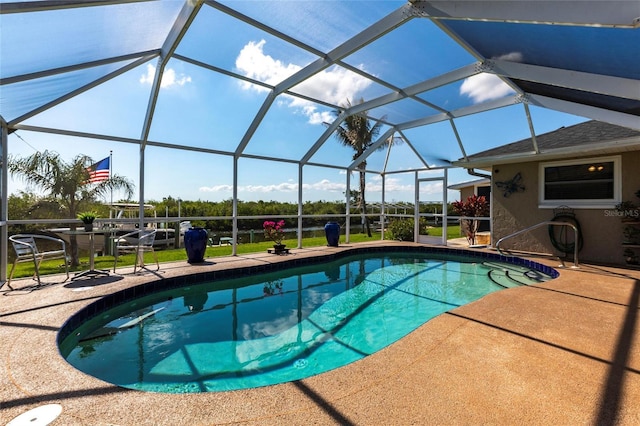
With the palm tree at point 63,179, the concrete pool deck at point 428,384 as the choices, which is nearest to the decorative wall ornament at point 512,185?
the concrete pool deck at point 428,384

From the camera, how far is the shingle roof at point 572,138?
22.1 feet

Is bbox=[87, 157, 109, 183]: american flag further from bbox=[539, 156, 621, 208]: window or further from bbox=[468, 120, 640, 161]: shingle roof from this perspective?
bbox=[539, 156, 621, 208]: window

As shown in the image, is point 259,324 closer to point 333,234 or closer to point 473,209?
point 333,234

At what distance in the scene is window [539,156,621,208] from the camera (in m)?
7.13

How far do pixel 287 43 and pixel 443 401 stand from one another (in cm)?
498

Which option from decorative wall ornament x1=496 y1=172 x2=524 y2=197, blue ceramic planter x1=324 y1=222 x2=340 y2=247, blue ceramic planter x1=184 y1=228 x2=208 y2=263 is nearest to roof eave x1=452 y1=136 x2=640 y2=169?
decorative wall ornament x1=496 y1=172 x2=524 y2=197

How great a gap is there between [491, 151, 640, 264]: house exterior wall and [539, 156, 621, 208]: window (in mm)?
138

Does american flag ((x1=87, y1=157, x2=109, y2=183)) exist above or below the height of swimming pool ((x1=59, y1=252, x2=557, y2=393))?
above

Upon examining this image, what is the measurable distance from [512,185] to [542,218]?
1.13 meters

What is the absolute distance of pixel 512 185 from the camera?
8.55 metres

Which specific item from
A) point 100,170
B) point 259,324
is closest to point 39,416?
point 259,324

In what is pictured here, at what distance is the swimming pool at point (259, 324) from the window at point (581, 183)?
214cm
